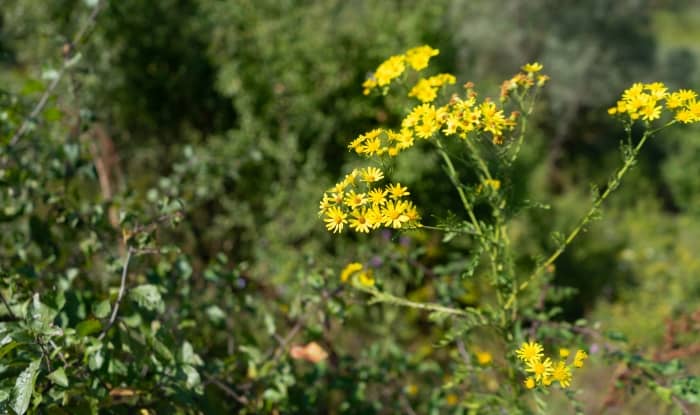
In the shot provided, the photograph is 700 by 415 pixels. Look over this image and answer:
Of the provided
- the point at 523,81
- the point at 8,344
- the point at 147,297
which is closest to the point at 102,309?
the point at 147,297

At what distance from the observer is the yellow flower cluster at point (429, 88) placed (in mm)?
1431

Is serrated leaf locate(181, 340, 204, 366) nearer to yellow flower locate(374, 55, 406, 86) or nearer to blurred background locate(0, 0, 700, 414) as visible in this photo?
yellow flower locate(374, 55, 406, 86)

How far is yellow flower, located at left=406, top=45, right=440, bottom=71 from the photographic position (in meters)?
1.49

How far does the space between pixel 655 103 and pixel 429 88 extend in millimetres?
502

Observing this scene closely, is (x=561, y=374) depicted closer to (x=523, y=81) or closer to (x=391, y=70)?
(x=523, y=81)

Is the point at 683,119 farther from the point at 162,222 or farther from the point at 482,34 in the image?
the point at 482,34

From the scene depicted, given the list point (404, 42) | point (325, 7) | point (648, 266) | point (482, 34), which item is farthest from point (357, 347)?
point (482, 34)

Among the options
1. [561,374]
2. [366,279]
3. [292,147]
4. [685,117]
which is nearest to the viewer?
[561,374]

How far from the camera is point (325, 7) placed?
5.39 m

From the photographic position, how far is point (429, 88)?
1451 mm

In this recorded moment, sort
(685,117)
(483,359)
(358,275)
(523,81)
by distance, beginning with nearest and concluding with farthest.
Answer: (685,117) → (523,81) → (358,275) → (483,359)

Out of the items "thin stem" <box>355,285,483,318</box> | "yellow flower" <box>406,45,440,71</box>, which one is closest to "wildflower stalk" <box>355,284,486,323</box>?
"thin stem" <box>355,285,483,318</box>

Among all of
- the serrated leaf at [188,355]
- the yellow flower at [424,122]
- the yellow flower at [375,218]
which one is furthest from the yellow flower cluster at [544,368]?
the serrated leaf at [188,355]

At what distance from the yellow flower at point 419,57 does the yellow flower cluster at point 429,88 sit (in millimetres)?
51
